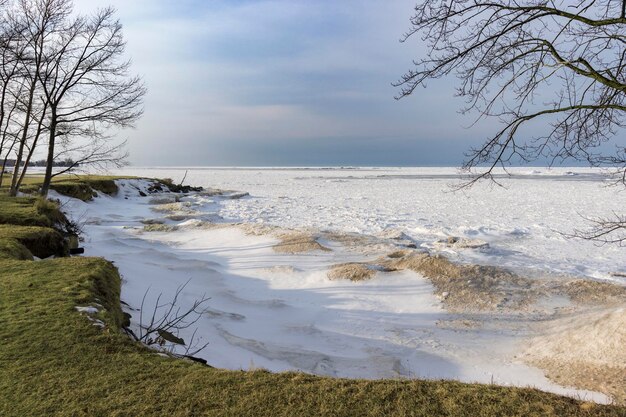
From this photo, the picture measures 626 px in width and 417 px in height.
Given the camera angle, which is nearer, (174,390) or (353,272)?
(174,390)

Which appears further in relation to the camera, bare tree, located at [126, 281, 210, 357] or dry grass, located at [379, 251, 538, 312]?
dry grass, located at [379, 251, 538, 312]

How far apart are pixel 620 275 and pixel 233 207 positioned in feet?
61.9

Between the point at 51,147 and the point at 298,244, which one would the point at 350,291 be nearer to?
the point at 298,244

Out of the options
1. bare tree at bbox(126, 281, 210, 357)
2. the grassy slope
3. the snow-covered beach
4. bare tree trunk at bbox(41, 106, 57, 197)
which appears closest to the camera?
the grassy slope

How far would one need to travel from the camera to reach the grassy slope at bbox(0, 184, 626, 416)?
10.0 feet

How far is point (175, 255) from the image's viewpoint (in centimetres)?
1234

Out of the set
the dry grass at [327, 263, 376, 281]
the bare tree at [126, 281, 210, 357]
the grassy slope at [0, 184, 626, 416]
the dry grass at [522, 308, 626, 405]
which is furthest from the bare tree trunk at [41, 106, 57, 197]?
the dry grass at [522, 308, 626, 405]

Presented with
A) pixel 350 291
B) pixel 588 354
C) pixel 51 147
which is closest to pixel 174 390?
pixel 588 354

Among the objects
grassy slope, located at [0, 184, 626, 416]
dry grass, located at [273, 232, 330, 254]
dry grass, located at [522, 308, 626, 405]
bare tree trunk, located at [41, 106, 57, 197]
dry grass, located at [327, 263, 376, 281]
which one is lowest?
dry grass, located at [522, 308, 626, 405]

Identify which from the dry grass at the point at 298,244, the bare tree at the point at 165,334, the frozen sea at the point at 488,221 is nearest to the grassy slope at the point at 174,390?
the bare tree at the point at 165,334

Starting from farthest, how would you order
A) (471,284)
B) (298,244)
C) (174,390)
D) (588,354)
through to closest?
(298,244)
(471,284)
(588,354)
(174,390)

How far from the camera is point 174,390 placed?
333cm

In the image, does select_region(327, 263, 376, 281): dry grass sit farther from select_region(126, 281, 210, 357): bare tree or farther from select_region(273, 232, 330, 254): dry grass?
select_region(126, 281, 210, 357): bare tree

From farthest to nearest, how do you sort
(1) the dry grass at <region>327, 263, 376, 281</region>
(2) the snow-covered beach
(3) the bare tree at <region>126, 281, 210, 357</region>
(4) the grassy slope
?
(1) the dry grass at <region>327, 263, 376, 281</region> < (2) the snow-covered beach < (3) the bare tree at <region>126, 281, 210, 357</region> < (4) the grassy slope
